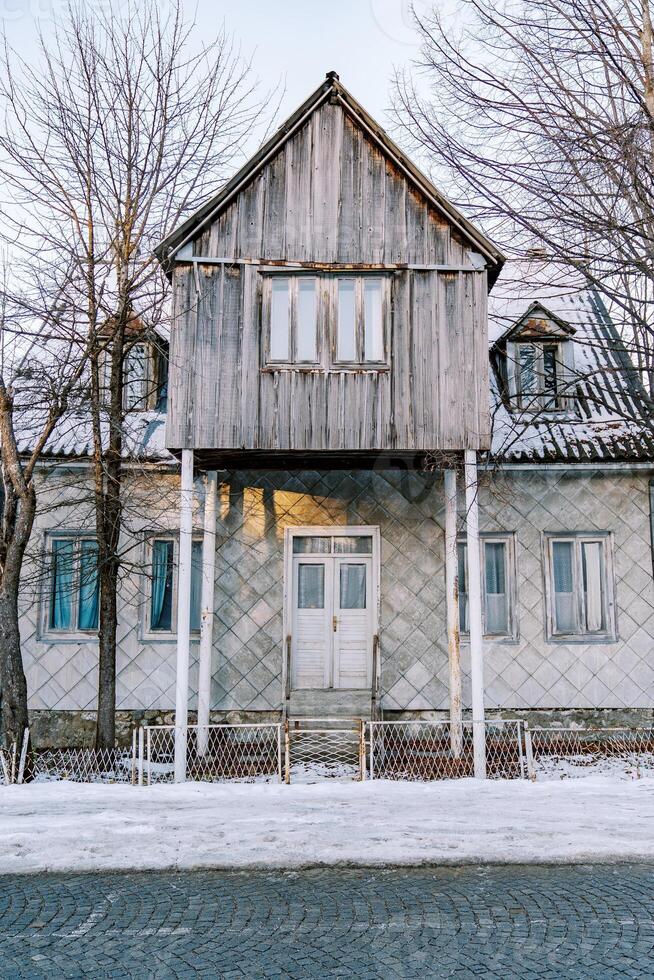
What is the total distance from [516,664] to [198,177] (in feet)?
30.8

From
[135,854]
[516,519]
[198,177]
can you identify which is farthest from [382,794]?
[198,177]

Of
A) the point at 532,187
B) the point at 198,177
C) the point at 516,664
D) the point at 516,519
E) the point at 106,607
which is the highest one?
the point at 198,177

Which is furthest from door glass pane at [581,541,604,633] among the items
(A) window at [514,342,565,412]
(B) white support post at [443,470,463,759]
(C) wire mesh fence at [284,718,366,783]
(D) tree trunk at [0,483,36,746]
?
(D) tree trunk at [0,483,36,746]

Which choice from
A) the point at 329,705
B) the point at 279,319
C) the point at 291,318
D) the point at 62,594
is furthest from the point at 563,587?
the point at 62,594

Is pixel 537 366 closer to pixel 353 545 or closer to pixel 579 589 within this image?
pixel 579 589

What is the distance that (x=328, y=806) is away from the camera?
8672 mm

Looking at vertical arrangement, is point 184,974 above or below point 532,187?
below

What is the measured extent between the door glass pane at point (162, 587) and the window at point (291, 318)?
430 cm

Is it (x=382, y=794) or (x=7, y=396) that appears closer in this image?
(x=382, y=794)

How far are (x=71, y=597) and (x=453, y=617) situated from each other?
648 cm

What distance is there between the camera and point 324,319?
38.8 ft

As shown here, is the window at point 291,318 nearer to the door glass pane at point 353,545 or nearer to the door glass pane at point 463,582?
the door glass pane at point 353,545

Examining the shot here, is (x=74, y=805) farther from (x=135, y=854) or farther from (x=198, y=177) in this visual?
(x=198, y=177)

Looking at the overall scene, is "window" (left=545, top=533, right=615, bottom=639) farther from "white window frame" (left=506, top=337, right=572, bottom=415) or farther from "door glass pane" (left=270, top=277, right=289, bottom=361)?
"door glass pane" (left=270, top=277, right=289, bottom=361)
